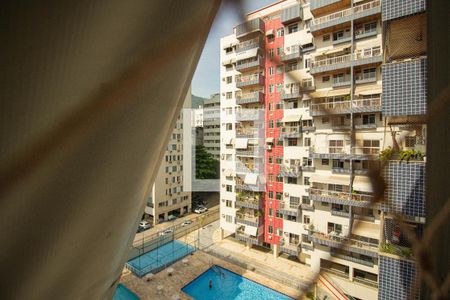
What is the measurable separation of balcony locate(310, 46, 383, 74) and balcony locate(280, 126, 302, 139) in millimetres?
1096

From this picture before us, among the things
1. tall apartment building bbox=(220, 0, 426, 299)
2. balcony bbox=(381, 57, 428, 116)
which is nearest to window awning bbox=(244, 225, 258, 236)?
tall apartment building bbox=(220, 0, 426, 299)

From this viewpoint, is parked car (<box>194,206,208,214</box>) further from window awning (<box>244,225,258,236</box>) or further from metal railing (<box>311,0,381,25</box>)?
metal railing (<box>311,0,381,25</box>)

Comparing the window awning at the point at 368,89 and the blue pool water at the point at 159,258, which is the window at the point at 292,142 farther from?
the blue pool water at the point at 159,258

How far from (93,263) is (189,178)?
314 inches

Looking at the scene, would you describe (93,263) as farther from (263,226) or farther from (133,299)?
(263,226)

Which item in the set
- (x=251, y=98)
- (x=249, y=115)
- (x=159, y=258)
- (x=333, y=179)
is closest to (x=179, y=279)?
(x=159, y=258)

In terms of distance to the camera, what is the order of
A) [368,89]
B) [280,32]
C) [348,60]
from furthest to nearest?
[280,32]
[348,60]
[368,89]

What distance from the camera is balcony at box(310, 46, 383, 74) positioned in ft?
12.1

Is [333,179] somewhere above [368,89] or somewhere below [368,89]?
below

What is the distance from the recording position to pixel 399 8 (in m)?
1.98

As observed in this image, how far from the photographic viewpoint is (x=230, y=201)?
597 cm

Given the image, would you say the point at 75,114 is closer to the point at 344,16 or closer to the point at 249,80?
the point at 344,16

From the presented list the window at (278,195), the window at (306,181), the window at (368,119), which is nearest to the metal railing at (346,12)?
the window at (368,119)

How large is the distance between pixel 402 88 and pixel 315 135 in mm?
2454
